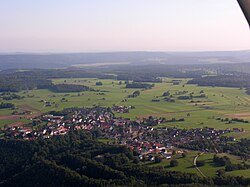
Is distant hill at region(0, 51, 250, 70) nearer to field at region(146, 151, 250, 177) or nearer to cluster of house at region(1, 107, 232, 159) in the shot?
cluster of house at region(1, 107, 232, 159)

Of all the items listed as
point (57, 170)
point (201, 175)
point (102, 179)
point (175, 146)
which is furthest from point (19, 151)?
point (201, 175)

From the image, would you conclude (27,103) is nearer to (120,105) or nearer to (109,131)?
(120,105)

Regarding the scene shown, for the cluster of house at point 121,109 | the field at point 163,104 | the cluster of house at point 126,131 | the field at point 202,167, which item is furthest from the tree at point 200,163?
the cluster of house at point 121,109

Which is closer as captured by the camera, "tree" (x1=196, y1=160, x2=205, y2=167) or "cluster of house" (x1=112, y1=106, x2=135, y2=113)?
"tree" (x1=196, y1=160, x2=205, y2=167)

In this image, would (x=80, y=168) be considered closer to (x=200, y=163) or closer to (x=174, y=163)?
(x=174, y=163)

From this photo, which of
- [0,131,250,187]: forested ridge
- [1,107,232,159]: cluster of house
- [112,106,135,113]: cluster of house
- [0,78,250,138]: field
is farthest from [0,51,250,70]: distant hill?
[0,131,250,187]: forested ridge

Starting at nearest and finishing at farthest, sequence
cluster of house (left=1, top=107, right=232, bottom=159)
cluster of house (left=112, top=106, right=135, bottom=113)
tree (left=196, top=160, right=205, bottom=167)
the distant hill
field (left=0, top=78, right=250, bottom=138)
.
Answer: tree (left=196, top=160, right=205, bottom=167)
cluster of house (left=1, top=107, right=232, bottom=159)
field (left=0, top=78, right=250, bottom=138)
cluster of house (left=112, top=106, right=135, bottom=113)
the distant hill
